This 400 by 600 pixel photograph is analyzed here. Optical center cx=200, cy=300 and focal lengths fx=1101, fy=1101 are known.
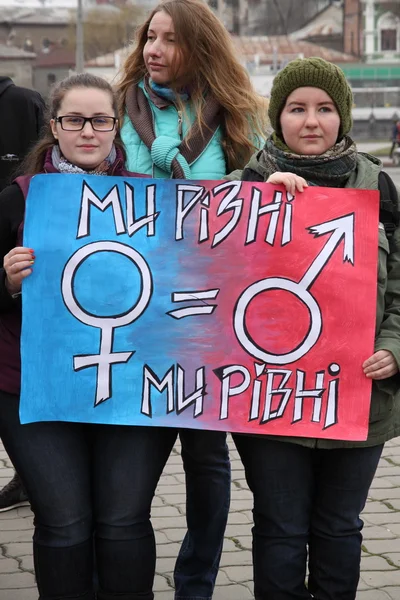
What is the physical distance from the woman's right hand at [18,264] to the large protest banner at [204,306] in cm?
3

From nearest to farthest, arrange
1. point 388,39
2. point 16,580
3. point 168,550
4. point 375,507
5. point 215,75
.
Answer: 1. point 215,75
2. point 16,580
3. point 168,550
4. point 375,507
5. point 388,39

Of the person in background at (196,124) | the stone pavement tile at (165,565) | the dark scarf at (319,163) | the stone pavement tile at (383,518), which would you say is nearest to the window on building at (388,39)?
the stone pavement tile at (383,518)

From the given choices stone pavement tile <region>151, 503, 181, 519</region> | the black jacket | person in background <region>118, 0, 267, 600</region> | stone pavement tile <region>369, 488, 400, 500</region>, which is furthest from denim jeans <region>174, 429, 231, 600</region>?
the black jacket

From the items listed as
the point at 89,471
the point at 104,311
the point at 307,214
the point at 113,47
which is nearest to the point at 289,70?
the point at 307,214

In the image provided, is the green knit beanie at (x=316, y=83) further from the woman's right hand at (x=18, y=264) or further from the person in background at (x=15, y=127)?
the person in background at (x=15, y=127)

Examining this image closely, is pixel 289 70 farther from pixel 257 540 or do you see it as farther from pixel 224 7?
pixel 224 7

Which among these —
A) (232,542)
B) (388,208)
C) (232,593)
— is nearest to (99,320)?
(388,208)

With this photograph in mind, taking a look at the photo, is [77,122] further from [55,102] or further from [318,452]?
[318,452]

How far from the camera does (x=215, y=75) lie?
11.1ft

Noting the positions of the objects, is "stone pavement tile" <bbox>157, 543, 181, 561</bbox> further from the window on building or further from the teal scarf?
the window on building

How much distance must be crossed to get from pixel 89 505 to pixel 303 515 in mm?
571

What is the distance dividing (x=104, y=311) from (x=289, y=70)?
81cm

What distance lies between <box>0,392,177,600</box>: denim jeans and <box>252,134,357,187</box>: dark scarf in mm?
790

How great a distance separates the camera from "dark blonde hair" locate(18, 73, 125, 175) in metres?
2.96
